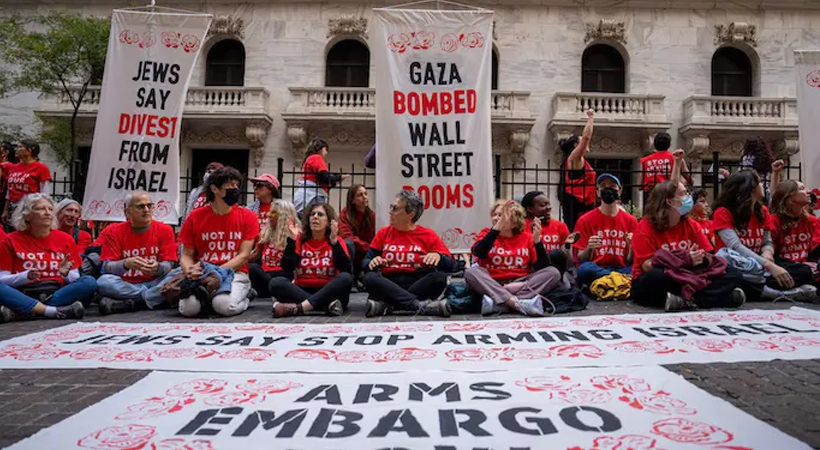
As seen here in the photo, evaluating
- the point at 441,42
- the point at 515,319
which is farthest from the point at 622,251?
the point at 441,42

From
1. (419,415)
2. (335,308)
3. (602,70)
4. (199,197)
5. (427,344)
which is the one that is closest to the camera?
(419,415)

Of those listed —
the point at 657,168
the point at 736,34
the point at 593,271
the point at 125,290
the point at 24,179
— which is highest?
the point at 736,34

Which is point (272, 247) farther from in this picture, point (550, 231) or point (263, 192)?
point (550, 231)

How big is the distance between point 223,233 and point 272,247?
734mm

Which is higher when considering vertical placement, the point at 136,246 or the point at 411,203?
the point at 411,203

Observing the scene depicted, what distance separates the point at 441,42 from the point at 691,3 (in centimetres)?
1429

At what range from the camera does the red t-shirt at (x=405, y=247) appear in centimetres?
518

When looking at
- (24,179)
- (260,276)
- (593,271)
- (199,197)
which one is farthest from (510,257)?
(24,179)

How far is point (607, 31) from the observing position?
16547mm

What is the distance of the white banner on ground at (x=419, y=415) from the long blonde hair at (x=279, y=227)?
3038 millimetres

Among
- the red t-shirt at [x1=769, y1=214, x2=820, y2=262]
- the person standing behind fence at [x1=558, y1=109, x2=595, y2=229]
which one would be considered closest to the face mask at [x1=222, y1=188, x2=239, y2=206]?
the person standing behind fence at [x1=558, y1=109, x2=595, y2=229]

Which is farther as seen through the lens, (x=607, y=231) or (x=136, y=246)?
(x=607, y=231)

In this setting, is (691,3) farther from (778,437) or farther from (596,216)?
(778,437)

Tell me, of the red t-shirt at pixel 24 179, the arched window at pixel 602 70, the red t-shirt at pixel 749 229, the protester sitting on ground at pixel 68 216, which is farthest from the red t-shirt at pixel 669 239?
the arched window at pixel 602 70
